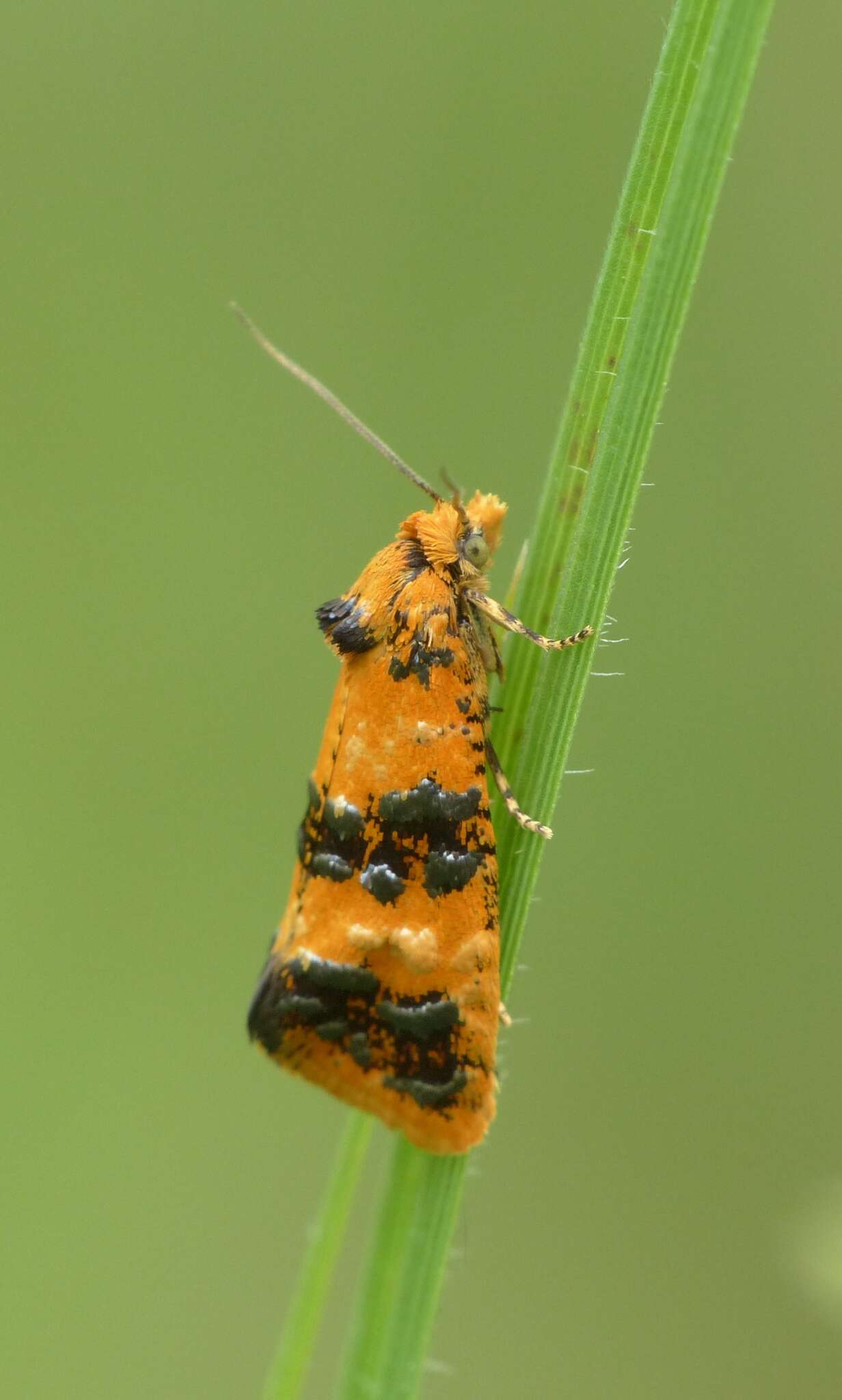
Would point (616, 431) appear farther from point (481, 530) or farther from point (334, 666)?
point (334, 666)

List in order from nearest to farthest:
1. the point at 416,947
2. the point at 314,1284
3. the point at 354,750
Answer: the point at 314,1284 < the point at 416,947 < the point at 354,750

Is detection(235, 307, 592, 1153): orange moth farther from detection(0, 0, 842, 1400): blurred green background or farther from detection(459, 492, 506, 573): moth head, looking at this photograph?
detection(0, 0, 842, 1400): blurred green background

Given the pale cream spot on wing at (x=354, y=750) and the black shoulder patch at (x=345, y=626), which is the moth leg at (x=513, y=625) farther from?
the pale cream spot on wing at (x=354, y=750)

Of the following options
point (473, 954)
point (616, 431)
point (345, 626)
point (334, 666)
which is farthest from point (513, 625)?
point (334, 666)

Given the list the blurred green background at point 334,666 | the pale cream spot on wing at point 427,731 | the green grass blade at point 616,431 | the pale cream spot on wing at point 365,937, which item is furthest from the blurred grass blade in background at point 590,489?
the blurred green background at point 334,666

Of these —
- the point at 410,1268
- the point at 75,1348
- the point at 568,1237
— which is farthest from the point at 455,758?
the point at 75,1348

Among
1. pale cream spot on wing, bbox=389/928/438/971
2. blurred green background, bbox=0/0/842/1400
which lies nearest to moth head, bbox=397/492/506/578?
pale cream spot on wing, bbox=389/928/438/971
